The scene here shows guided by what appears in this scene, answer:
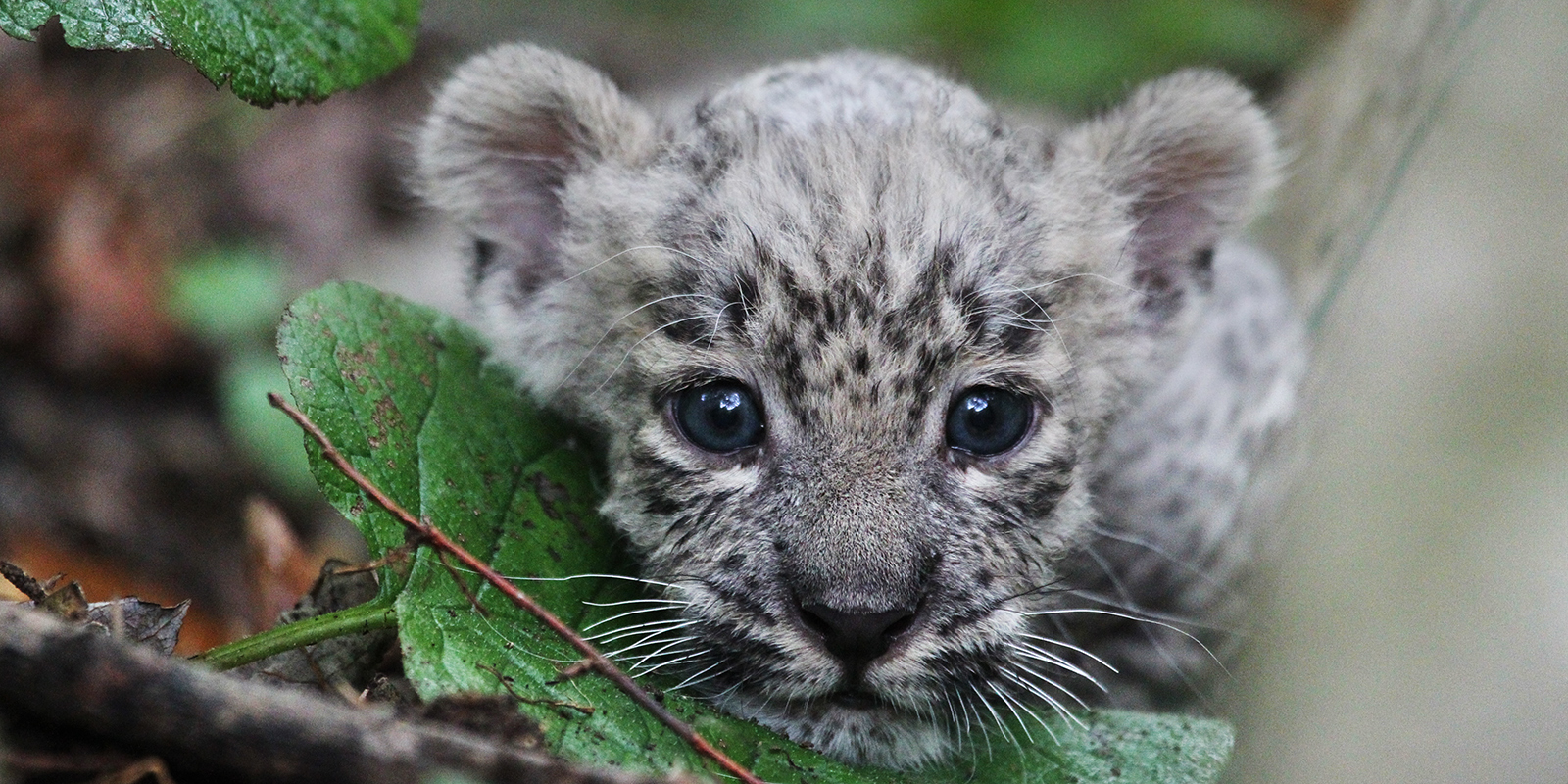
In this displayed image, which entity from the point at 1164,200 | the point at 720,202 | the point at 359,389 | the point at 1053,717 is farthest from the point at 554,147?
the point at 1053,717

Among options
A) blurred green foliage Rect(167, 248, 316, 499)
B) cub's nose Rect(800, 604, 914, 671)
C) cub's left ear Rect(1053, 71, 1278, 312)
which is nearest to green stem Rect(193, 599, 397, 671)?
cub's nose Rect(800, 604, 914, 671)

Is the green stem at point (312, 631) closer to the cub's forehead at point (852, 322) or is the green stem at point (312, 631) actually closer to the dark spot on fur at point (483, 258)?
the cub's forehead at point (852, 322)

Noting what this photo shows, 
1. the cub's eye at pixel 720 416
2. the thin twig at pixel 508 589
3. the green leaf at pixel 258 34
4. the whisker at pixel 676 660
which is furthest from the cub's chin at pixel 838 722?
the green leaf at pixel 258 34

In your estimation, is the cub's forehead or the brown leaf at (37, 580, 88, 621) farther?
the cub's forehead

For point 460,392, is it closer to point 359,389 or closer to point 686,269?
point 359,389

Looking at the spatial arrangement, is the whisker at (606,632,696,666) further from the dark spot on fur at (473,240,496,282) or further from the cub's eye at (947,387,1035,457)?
the dark spot on fur at (473,240,496,282)

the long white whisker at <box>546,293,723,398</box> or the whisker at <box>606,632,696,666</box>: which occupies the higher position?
the long white whisker at <box>546,293,723,398</box>

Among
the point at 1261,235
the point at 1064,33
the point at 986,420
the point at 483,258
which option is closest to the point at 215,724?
the point at 986,420
